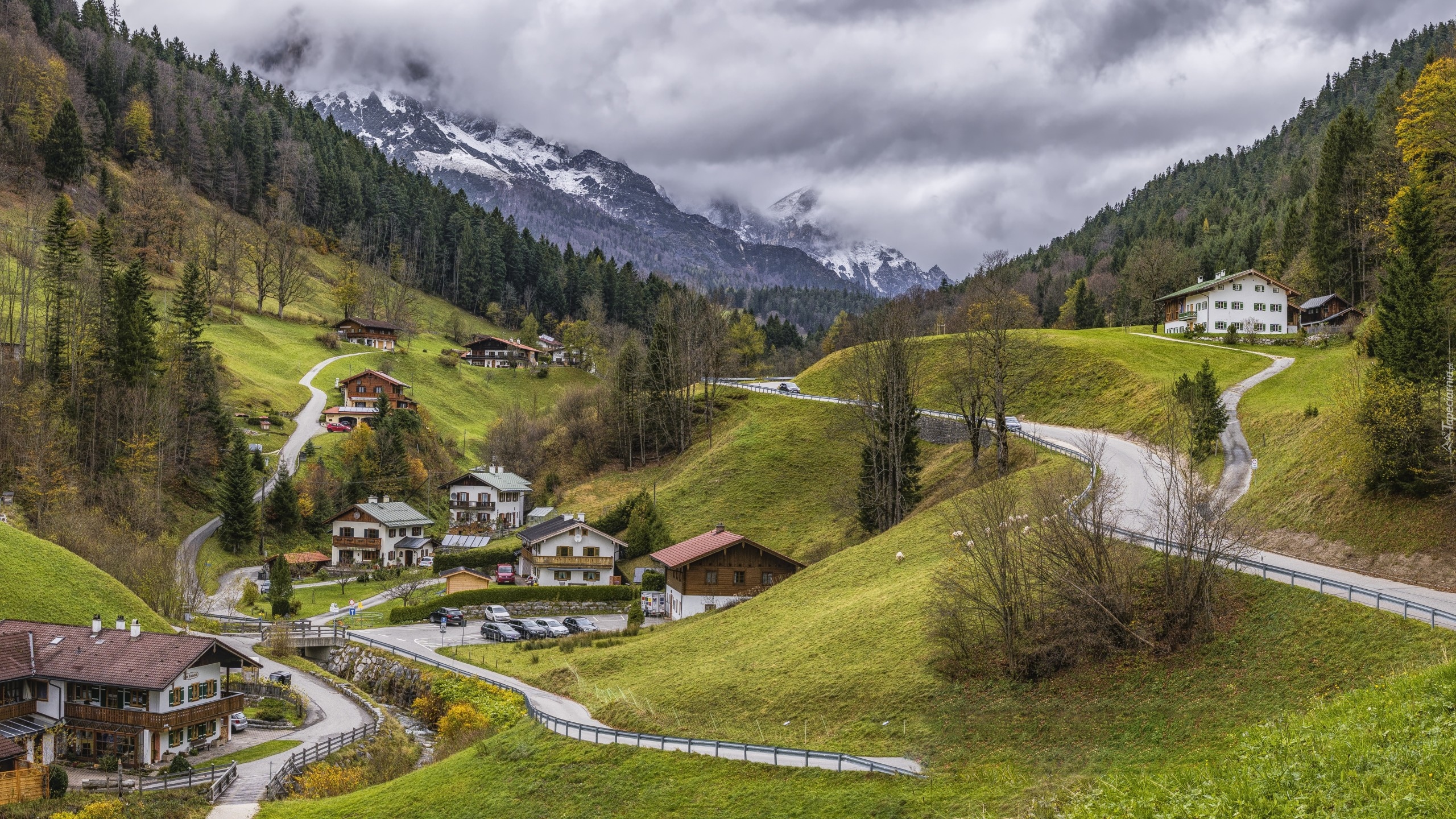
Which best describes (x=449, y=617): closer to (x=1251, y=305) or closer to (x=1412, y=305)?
(x=1412, y=305)

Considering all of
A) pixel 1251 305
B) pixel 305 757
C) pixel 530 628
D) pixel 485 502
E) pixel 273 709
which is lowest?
pixel 273 709

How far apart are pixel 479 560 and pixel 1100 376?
54.5 meters

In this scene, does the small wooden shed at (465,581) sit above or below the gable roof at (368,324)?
below

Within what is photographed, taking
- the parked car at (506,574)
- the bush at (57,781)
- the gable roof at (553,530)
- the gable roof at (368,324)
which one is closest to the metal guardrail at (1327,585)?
the bush at (57,781)

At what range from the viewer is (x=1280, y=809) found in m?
13.9

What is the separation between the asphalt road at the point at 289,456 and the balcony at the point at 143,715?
19498 millimetres

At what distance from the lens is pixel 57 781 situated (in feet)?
112

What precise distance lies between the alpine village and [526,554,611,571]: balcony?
0.33 metres

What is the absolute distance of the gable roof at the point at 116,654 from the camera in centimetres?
3975

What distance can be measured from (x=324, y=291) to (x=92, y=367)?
235 feet

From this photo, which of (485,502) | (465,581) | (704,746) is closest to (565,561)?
(465,581)

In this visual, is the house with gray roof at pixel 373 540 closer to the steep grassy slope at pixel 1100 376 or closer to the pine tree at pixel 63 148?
the steep grassy slope at pixel 1100 376

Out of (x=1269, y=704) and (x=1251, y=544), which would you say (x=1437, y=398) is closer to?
(x=1251, y=544)

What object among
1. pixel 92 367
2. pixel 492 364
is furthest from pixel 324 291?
pixel 92 367
